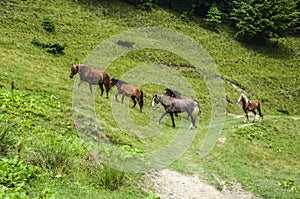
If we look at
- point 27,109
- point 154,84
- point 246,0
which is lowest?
point 154,84

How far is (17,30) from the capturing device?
104 feet

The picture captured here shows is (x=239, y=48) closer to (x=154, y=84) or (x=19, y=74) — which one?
(x=154, y=84)


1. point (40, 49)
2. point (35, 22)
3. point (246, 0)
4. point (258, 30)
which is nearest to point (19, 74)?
point (40, 49)

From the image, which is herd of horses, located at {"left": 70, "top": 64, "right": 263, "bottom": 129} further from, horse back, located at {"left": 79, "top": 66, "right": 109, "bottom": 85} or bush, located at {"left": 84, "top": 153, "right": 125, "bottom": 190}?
bush, located at {"left": 84, "top": 153, "right": 125, "bottom": 190}

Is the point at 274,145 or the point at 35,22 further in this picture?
the point at 35,22

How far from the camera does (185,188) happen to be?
1045cm

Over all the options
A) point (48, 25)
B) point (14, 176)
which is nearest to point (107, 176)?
point (14, 176)

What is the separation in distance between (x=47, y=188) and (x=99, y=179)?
189 centimetres

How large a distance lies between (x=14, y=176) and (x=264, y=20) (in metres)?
46.6

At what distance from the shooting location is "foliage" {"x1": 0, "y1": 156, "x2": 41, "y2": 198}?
657cm

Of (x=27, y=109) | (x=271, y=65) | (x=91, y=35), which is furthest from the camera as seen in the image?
(x=271, y=65)

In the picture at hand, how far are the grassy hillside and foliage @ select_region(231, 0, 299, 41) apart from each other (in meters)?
2.07

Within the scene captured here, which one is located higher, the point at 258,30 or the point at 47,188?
the point at 258,30

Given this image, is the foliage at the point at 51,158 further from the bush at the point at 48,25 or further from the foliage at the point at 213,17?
the foliage at the point at 213,17
